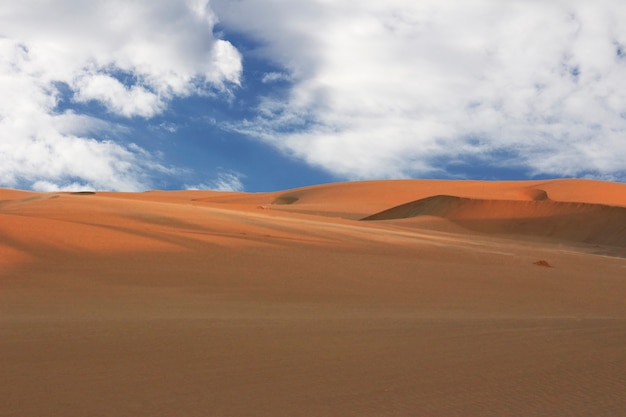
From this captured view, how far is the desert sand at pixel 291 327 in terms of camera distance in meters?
4.12

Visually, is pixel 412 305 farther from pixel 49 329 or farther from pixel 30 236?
pixel 30 236

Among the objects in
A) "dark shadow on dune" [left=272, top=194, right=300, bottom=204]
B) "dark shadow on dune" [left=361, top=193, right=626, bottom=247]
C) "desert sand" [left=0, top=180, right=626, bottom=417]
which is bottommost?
"desert sand" [left=0, top=180, right=626, bottom=417]

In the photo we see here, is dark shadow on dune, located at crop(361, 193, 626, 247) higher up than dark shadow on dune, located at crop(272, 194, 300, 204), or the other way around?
dark shadow on dune, located at crop(272, 194, 300, 204)

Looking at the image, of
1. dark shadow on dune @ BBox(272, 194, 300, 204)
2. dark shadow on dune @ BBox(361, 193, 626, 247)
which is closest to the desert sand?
dark shadow on dune @ BBox(361, 193, 626, 247)

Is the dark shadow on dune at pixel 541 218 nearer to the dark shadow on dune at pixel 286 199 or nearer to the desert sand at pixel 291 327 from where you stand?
the desert sand at pixel 291 327

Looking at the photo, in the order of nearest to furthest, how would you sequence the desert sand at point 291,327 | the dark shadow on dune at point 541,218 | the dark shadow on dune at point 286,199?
the desert sand at point 291,327 → the dark shadow on dune at point 541,218 → the dark shadow on dune at point 286,199

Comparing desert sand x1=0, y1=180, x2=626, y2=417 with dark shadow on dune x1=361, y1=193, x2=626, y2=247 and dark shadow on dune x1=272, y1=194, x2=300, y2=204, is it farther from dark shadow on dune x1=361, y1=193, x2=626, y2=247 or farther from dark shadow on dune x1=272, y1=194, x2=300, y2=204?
dark shadow on dune x1=272, y1=194, x2=300, y2=204

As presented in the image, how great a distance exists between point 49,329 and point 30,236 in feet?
28.6

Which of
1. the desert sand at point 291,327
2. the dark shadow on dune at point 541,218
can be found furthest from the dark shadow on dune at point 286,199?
the desert sand at point 291,327

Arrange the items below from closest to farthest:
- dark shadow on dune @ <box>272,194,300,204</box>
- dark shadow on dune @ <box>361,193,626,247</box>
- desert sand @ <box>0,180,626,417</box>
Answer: desert sand @ <box>0,180,626,417</box> < dark shadow on dune @ <box>361,193,626,247</box> < dark shadow on dune @ <box>272,194,300,204</box>

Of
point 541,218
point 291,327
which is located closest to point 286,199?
point 541,218

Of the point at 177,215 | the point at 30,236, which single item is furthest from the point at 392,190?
the point at 30,236

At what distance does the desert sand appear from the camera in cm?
412

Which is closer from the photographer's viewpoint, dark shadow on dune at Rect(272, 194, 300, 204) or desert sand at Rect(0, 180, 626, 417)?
desert sand at Rect(0, 180, 626, 417)
